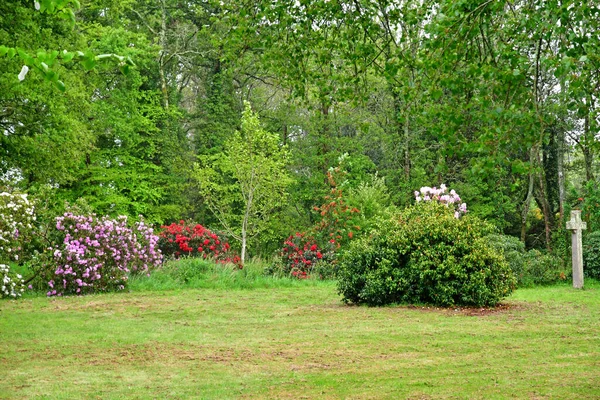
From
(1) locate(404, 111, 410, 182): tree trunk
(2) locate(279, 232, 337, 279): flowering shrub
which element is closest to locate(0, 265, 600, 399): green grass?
(2) locate(279, 232, 337, 279): flowering shrub

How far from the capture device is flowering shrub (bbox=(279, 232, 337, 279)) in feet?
58.5

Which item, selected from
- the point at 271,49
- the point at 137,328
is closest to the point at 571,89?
the point at 271,49

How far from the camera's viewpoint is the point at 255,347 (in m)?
7.66

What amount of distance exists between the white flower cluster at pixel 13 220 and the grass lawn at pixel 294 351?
1.24m

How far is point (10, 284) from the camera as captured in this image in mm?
12555

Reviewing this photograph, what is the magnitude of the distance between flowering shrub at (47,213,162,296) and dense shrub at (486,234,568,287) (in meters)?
8.99

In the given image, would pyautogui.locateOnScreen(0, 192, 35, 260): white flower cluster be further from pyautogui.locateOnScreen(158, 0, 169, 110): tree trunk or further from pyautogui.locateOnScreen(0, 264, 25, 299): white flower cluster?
pyautogui.locateOnScreen(158, 0, 169, 110): tree trunk

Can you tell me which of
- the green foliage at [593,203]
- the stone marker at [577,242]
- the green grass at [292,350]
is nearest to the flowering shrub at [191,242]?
the green grass at [292,350]

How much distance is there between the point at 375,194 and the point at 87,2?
11.3 metres

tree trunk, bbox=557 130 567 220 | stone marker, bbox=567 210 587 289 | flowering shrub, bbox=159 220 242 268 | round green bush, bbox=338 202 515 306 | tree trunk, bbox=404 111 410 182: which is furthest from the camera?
tree trunk, bbox=404 111 410 182

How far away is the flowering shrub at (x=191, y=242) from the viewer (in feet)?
62.0

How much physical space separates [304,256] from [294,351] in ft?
35.7

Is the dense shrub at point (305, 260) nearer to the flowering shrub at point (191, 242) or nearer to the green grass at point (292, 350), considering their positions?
the flowering shrub at point (191, 242)

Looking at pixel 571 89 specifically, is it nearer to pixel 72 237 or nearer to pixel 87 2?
pixel 72 237
